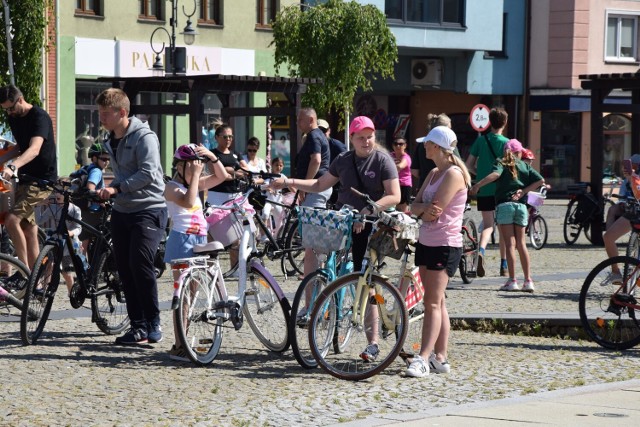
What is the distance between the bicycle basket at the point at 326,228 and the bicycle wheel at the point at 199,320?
0.77 meters

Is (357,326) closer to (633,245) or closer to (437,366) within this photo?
(437,366)

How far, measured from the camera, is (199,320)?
9.85 metres

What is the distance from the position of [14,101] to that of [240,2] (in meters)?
24.1

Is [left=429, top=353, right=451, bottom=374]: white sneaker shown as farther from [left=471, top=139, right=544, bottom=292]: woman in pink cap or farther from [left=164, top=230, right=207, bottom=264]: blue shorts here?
[left=471, top=139, right=544, bottom=292]: woman in pink cap

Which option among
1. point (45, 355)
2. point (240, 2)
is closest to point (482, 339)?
point (45, 355)

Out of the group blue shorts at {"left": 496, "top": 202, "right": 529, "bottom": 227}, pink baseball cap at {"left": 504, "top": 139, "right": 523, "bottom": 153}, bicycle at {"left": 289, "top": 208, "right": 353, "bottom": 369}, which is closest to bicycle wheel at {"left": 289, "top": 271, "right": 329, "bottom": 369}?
bicycle at {"left": 289, "top": 208, "right": 353, "bottom": 369}

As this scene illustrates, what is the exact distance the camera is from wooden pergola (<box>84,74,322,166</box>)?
20.1 metres

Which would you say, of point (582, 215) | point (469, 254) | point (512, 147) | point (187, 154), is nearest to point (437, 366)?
point (187, 154)

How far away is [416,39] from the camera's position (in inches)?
1602

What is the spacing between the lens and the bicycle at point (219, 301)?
32.2 feet

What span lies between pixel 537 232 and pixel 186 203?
12.9 meters

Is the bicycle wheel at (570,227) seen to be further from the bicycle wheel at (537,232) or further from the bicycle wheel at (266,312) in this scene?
the bicycle wheel at (266,312)

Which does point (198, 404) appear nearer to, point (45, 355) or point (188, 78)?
point (45, 355)

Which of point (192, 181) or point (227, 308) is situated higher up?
point (192, 181)
